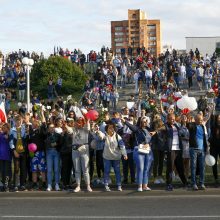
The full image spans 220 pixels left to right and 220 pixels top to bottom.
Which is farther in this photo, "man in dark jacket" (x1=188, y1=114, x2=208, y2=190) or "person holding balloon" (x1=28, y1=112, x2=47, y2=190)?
"person holding balloon" (x1=28, y1=112, x2=47, y2=190)

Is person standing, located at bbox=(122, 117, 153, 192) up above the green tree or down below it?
below

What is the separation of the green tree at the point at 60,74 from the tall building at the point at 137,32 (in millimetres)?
78378

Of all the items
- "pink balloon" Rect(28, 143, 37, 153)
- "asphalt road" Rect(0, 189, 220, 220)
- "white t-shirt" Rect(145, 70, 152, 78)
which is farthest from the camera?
"white t-shirt" Rect(145, 70, 152, 78)

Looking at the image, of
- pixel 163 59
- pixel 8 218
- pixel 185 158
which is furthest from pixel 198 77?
pixel 8 218

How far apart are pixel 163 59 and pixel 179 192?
96.1ft

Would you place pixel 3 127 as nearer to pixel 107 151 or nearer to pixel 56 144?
pixel 56 144

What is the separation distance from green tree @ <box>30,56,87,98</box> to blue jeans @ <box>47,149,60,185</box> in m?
27.2

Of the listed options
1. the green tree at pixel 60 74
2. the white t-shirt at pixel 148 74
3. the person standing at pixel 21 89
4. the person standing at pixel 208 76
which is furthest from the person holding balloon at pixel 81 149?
the green tree at pixel 60 74

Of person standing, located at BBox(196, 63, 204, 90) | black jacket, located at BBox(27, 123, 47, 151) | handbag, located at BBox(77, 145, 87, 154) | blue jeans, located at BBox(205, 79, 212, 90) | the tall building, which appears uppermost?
the tall building

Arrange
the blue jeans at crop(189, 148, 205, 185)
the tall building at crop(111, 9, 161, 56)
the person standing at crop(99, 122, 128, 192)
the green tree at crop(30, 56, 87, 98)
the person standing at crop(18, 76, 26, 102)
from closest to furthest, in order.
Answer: the blue jeans at crop(189, 148, 205, 185) < the person standing at crop(99, 122, 128, 192) < the person standing at crop(18, 76, 26, 102) < the green tree at crop(30, 56, 87, 98) < the tall building at crop(111, 9, 161, 56)

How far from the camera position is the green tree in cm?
4081

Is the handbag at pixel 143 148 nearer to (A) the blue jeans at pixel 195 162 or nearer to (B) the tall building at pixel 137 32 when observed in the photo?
(A) the blue jeans at pixel 195 162

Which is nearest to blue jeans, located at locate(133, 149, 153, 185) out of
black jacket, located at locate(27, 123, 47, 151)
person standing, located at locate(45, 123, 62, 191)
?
person standing, located at locate(45, 123, 62, 191)

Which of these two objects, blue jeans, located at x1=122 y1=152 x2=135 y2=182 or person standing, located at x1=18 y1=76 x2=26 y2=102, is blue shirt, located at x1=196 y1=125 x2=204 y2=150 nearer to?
blue jeans, located at x1=122 y1=152 x2=135 y2=182
